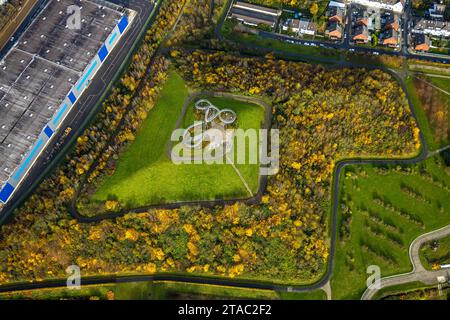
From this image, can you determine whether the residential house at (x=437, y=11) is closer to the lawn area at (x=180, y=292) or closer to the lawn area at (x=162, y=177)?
the lawn area at (x=162, y=177)

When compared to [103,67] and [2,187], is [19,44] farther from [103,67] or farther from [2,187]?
[2,187]

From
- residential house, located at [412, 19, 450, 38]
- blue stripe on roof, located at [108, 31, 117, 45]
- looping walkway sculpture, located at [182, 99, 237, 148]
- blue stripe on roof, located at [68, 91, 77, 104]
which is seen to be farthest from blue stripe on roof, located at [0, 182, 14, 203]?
residential house, located at [412, 19, 450, 38]

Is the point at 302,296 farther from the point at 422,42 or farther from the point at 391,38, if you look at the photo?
the point at 422,42

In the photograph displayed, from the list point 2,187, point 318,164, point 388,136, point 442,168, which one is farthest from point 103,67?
point 442,168

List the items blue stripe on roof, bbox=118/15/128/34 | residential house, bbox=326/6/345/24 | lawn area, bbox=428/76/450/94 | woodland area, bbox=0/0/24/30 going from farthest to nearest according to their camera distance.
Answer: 1. residential house, bbox=326/6/345/24
2. woodland area, bbox=0/0/24/30
3. lawn area, bbox=428/76/450/94
4. blue stripe on roof, bbox=118/15/128/34

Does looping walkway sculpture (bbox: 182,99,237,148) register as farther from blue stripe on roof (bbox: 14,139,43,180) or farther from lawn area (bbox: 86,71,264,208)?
blue stripe on roof (bbox: 14,139,43,180)
